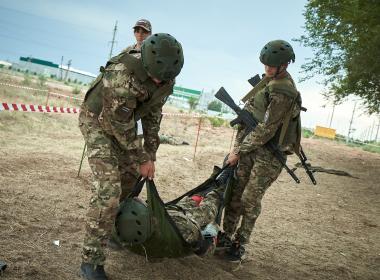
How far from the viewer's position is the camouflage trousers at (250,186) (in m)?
4.38

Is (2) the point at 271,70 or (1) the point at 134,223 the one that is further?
(2) the point at 271,70

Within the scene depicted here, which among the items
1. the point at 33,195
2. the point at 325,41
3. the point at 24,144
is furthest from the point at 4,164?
the point at 325,41

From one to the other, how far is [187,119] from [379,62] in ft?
44.3

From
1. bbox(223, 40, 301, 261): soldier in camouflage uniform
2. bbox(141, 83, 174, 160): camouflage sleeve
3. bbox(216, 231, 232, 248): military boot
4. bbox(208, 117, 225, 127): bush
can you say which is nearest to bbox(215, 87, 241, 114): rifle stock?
bbox(223, 40, 301, 261): soldier in camouflage uniform

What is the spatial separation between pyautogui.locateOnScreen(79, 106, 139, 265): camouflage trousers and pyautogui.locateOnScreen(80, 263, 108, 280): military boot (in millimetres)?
36

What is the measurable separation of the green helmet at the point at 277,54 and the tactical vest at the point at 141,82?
1307mm

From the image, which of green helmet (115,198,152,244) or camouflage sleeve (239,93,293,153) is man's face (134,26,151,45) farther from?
green helmet (115,198,152,244)

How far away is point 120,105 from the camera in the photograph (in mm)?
3172

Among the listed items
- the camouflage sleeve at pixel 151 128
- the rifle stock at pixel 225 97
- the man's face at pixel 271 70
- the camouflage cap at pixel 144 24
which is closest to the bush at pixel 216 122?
the camouflage cap at pixel 144 24

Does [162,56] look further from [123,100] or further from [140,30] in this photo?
[140,30]

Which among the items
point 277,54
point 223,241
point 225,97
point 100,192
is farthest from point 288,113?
point 100,192

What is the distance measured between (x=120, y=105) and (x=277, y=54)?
195 cm

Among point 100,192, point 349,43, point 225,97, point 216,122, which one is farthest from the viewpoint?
point 216,122

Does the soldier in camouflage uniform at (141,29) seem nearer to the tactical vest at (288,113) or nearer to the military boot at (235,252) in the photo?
the tactical vest at (288,113)
